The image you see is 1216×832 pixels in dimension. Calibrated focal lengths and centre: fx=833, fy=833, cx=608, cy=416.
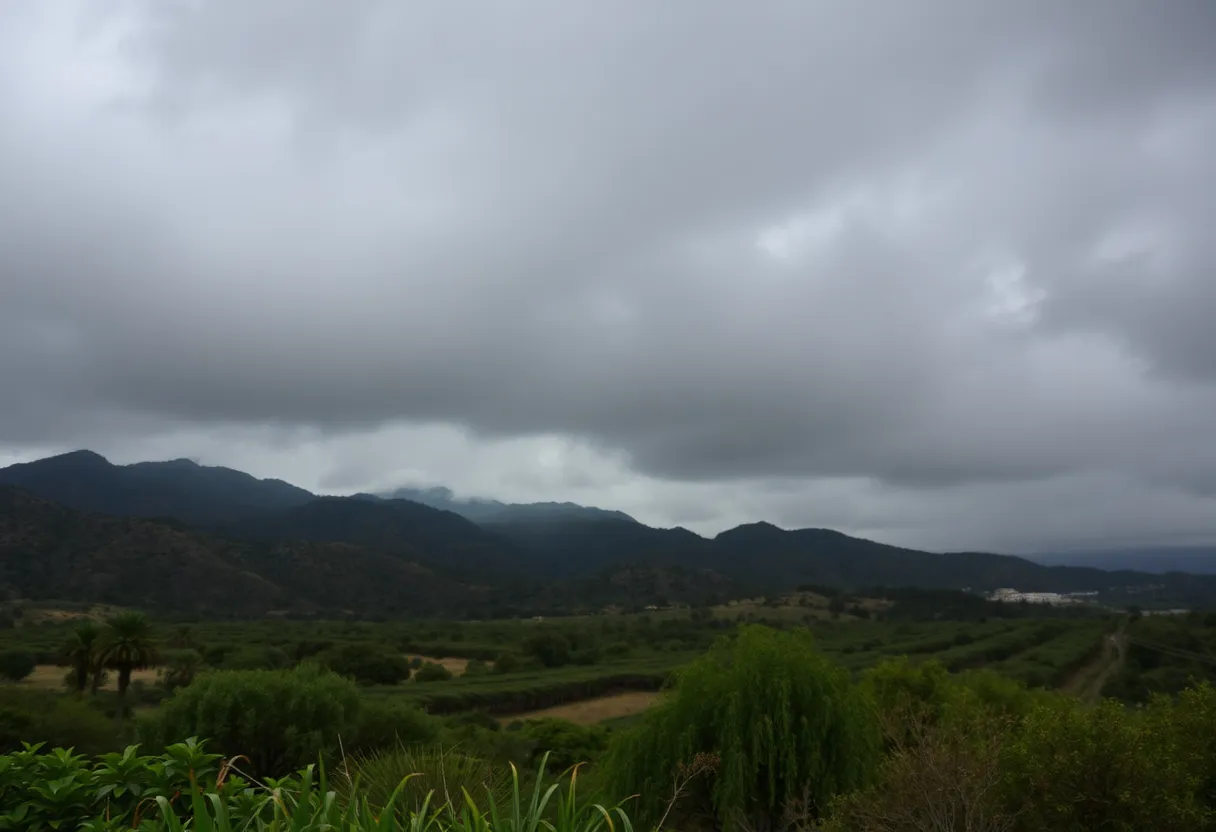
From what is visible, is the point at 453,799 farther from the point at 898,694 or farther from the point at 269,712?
the point at 898,694

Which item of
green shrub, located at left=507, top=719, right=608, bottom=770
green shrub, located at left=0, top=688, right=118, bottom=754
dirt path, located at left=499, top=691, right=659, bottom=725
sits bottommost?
dirt path, located at left=499, top=691, right=659, bottom=725

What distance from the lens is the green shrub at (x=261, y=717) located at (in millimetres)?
20297

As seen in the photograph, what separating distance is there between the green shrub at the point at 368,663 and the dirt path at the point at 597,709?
39.3 ft

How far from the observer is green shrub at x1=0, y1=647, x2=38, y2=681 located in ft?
179

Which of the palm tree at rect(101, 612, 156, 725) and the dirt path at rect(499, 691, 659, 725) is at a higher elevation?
the palm tree at rect(101, 612, 156, 725)

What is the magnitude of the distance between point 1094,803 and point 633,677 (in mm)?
67769

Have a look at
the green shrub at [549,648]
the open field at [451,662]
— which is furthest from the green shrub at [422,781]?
the green shrub at [549,648]

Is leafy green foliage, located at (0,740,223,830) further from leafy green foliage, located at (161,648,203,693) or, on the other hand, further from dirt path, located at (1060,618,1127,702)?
dirt path, located at (1060,618,1127,702)

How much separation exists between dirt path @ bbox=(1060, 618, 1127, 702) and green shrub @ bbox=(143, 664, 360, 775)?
48407 millimetres

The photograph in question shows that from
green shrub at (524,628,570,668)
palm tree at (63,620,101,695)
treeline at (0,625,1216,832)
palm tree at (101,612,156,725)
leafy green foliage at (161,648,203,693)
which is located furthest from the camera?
green shrub at (524,628,570,668)

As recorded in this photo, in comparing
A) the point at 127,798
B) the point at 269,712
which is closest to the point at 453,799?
the point at 127,798

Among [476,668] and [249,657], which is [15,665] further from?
[476,668]

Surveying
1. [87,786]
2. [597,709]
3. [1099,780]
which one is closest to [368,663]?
[597,709]

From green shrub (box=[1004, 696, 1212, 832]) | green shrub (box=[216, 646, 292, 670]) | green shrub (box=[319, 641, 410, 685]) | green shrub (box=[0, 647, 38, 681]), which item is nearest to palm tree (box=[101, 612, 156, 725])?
green shrub (box=[216, 646, 292, 670])
